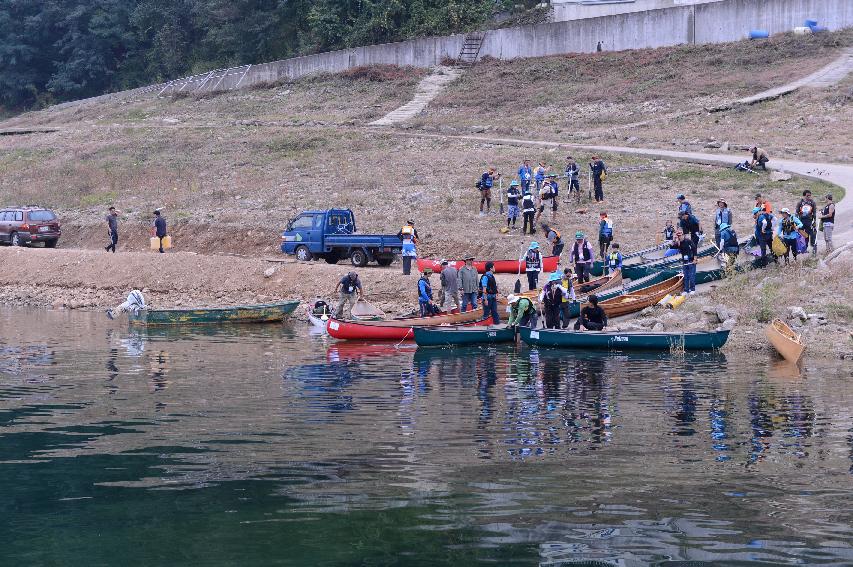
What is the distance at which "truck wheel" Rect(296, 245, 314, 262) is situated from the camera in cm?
3847

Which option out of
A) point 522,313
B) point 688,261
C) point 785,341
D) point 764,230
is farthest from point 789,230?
point 522,313

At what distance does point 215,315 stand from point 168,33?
2242 inches

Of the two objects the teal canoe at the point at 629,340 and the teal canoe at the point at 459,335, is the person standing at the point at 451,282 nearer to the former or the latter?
the teal canoe at the point at 459,335

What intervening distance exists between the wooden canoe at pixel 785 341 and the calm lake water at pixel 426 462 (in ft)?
1.47

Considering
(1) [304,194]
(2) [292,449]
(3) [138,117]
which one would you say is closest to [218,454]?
(2) [292,449]

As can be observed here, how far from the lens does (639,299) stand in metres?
29.4

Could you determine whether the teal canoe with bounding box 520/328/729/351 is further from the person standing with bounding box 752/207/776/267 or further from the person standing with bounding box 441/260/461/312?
the person standing with bounding box 752/207/776/267

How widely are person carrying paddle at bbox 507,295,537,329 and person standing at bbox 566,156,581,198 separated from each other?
1380cm

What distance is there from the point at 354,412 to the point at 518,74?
46.4m

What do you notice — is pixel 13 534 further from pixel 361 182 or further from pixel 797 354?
pixel 361 182

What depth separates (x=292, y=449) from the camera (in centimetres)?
1655

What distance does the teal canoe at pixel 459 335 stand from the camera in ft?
90.2

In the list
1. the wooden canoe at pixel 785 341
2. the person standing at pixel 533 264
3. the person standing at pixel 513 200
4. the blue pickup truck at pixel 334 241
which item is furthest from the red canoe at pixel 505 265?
the wooden canoe at pixel 785 341

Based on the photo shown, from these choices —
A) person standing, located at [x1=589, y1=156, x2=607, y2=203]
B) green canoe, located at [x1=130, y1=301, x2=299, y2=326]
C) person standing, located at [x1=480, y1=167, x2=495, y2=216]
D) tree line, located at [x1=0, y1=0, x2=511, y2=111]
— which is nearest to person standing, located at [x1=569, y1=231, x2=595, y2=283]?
green canoe, located at [x1=130, y1=301, x2=299, y2=326]
